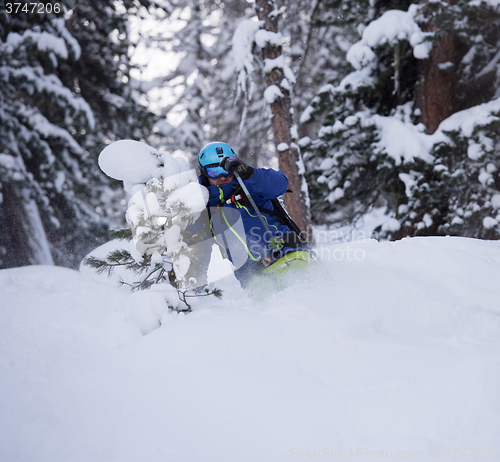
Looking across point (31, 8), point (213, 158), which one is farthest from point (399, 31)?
point (31, 8)

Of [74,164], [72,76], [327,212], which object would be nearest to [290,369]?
[327,212]

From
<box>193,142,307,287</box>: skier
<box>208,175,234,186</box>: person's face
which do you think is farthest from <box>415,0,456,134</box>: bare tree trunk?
<box>208,175,234,186</box>: person's face

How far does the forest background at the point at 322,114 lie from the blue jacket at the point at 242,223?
2732 millimetres

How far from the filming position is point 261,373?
87.4 inches

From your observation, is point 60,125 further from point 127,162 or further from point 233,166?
point 233,166

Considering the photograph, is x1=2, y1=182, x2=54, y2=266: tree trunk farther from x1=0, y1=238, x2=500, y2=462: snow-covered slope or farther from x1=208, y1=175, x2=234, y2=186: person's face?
x1=208, y1=175, x2=234, y2=186: person's face

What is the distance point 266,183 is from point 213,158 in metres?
0.63

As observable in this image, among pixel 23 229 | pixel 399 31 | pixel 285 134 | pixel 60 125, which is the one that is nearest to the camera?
pixel 399 31

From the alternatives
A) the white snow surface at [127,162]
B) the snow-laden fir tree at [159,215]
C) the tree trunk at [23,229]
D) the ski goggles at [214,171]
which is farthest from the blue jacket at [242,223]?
the tree trunk at [23,229]

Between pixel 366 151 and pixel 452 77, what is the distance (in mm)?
2224

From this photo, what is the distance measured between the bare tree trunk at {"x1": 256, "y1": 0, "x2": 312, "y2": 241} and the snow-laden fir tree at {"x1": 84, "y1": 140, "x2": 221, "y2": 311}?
3453 mm

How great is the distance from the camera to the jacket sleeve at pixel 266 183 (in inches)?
144

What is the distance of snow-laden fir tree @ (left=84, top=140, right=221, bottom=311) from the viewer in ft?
9.80

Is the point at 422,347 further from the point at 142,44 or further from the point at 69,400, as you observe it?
the point at 142,44
